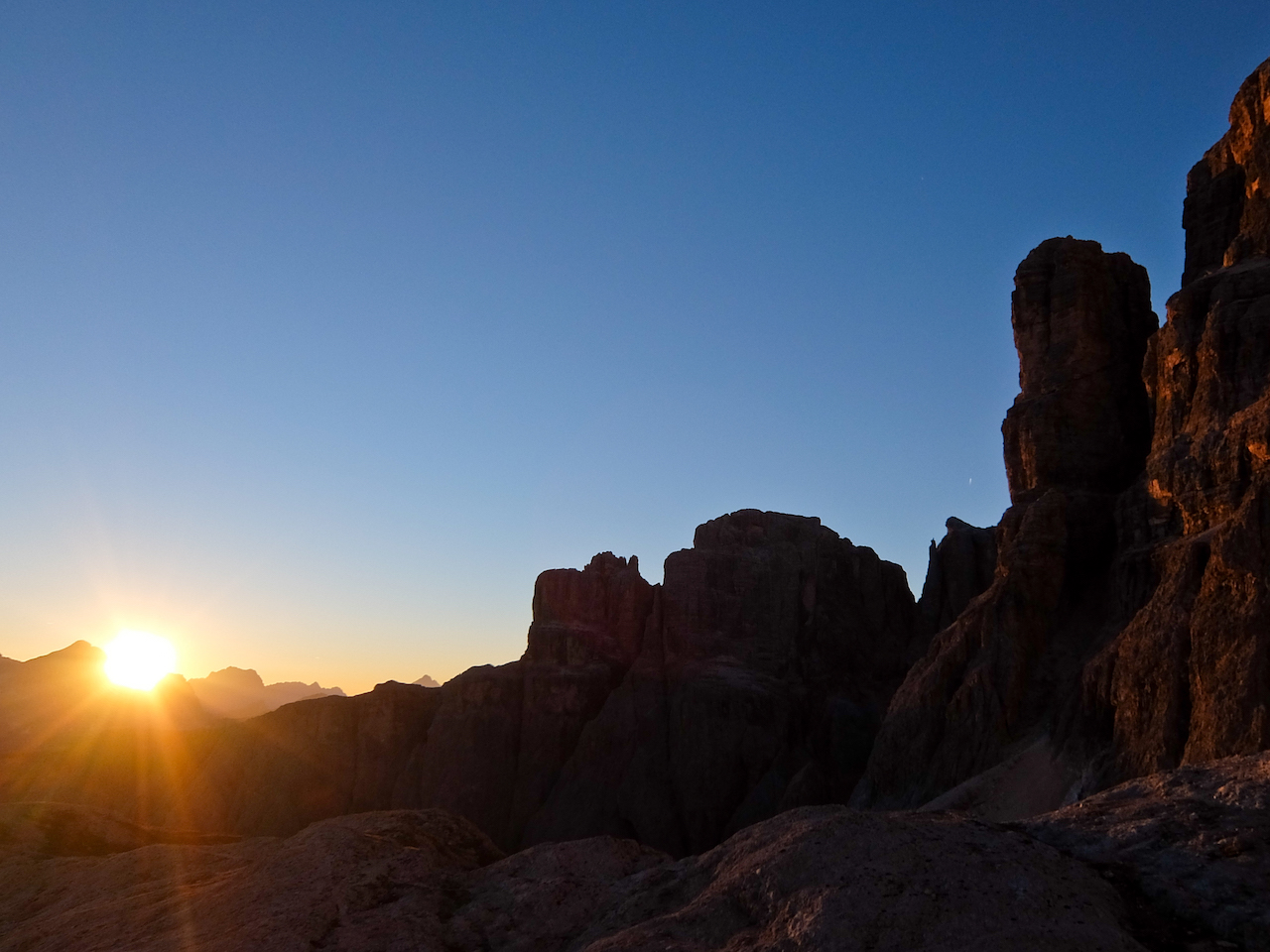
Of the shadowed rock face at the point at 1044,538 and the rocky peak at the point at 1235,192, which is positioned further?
the shadowed rock face at the point at 1044,538

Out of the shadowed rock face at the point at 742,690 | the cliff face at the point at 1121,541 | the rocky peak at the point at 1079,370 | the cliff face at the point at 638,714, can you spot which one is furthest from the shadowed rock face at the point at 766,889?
the cliff face at the point at 638,714

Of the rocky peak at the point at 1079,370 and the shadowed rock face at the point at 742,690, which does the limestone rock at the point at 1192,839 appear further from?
the shadowed rock face at the point at 742,690

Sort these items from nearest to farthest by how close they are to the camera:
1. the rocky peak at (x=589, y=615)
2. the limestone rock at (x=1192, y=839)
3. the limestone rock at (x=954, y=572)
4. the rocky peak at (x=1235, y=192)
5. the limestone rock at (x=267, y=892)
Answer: the limestone rock at (x=1192, y=839) < the limestone rock at (x=267, y=892) < the rocky peak at (x=1235, y=192) < the limestone rock at (x=954, y=572) < the rocky peak at (x=589, y=615)

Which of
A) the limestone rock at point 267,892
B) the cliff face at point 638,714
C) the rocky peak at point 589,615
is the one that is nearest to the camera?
the limestone rock at point 267,892

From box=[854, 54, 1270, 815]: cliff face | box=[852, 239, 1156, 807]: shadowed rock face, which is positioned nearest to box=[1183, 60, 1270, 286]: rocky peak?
box=[854, 54, 1270, 815]: cliff face

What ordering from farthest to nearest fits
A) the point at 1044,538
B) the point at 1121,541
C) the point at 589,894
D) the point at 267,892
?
the point at 1044,538 < the point at 1121,541 < the point at 267,892 < the point at 589,894

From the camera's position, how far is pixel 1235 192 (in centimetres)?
5166

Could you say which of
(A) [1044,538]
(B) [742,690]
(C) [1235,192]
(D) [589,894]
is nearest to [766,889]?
(D) [589,894]

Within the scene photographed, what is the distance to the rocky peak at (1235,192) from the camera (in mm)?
47375

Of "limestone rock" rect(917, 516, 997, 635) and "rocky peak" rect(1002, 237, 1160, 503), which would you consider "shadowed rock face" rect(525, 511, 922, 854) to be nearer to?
"limestone rock" rect(917, 516, 997, 635)

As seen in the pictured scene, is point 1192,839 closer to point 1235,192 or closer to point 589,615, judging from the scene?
point 1235,192

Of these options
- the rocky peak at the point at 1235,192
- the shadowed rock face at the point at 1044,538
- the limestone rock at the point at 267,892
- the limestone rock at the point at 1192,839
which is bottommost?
the limestone rock at the point at 267,892

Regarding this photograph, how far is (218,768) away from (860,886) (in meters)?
81.7

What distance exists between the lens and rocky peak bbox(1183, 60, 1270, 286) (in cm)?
4738
